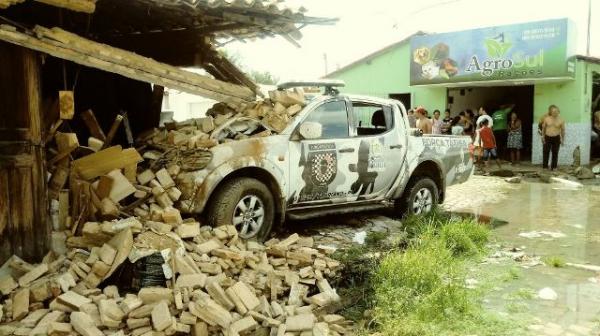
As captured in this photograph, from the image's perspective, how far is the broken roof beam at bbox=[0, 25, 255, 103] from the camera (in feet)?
15.3

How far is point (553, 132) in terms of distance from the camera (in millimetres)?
14703

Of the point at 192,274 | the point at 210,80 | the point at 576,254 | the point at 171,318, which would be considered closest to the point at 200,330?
the point at 171,318

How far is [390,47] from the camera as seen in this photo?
19.9 m

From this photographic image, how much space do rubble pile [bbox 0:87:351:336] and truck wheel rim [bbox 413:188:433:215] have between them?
2755mm

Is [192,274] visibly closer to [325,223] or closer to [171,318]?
[171,318]

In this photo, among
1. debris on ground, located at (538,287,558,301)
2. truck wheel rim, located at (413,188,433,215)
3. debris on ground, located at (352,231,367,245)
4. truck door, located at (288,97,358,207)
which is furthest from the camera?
truck wheel rim, located at (413,188,433,215)

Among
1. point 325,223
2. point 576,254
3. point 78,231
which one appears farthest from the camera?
point 325,223

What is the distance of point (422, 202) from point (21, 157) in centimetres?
554

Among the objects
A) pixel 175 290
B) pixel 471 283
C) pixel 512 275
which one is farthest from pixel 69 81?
pixel 512 275

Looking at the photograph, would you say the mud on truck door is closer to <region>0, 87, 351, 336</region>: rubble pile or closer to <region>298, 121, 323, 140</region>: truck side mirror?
<region>298, 121, 323, 140</region>: truck side mirror

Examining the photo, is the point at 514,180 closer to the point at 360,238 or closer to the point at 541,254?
the point at 541,254

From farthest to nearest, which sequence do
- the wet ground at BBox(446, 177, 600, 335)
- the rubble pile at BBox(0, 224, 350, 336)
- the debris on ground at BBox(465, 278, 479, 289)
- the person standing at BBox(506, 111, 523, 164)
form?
the person standing at BBox(506, 111, 523, 164) → the debris on ground at BBox(465, 278, 479, 289) → the wet ground at BBox(446, 177, 600, 335) → the rubble pile at BBox(0, 224, 350, 336)

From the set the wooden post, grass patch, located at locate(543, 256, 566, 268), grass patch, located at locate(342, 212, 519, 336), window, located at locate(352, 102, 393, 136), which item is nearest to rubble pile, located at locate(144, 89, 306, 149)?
window, located at locate(352, 102, 393, 136)

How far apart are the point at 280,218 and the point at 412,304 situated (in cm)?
226
